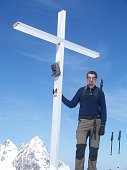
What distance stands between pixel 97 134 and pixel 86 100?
2.64 feet

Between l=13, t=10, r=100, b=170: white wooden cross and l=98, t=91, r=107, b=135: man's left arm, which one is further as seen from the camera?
l=98, t=91, r=107, b=135: man's left arm

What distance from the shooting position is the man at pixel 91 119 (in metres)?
10.0

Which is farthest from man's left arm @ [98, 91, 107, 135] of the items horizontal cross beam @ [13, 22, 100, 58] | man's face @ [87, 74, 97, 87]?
horizontal cross beam @ [13, 22, 100, 58]

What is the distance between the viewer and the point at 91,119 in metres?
10.1

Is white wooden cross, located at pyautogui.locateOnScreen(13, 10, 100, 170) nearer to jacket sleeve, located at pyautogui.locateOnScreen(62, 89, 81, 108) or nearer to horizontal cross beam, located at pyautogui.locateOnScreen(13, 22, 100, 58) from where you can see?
horizontal cross beam, located at pyautogui.locateOnScreen(13, 22, 100, 58)

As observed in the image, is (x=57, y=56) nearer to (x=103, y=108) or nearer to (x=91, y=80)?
(x=91, y=80)

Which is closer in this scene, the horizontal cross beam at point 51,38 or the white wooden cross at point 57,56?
the horizontal cross beam at point 51,38

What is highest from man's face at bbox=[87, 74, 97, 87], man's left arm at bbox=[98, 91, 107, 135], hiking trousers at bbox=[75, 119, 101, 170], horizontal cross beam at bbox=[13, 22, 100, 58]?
horizontal cross beam at bbox=[13, 22, 100, 58]

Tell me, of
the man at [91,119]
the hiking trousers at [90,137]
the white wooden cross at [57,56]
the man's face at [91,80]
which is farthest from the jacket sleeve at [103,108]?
the white wooden cross at [57,56]

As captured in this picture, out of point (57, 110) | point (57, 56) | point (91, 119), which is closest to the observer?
point (57, 110)

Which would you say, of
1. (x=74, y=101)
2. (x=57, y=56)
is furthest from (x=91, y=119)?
(x=57, y=56)

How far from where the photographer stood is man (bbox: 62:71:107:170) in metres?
→ 10.0

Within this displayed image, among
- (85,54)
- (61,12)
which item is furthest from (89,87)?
(61,12)

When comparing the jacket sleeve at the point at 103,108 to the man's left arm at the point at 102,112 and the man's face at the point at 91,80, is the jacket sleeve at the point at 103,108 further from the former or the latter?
the man's face at the point at 91,80
